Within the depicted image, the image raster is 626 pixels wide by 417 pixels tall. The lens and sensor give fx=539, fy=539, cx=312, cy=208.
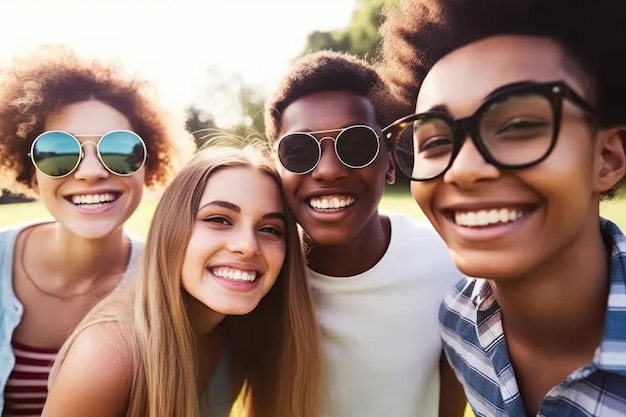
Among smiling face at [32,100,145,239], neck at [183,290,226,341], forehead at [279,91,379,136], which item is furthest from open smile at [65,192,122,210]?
forehead at [279,91,379,136]

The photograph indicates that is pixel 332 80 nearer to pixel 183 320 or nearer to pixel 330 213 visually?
pixel 330 213

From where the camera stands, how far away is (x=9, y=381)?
3.03m

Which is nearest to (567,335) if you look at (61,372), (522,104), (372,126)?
(522,104)

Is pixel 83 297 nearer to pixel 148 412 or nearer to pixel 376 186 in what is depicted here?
pixel 148 412

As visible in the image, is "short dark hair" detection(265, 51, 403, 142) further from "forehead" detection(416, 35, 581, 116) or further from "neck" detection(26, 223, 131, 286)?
"neck" detection(26, 223, 131, 286)

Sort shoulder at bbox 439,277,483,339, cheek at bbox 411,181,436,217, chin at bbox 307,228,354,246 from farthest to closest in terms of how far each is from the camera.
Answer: chin at bbox 307,228,354,246
shoulder at bbox 439,277,483,339
cheek at bbox 411,181,436,217

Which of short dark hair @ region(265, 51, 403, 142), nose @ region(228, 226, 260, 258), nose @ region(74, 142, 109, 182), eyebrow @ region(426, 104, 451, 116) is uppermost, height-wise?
short dark hair @ region(265, 51, 403, 142)

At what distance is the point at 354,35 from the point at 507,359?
107 feet

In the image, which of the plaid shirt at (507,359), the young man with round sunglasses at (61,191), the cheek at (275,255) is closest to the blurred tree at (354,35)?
the young man with round sunglasses at (61,191)

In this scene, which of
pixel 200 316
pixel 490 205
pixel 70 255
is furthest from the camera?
pixel 70 255

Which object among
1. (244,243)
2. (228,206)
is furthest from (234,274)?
(228,206)

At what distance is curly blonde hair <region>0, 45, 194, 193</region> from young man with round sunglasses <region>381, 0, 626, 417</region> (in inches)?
80.5

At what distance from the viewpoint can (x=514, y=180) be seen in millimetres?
1642

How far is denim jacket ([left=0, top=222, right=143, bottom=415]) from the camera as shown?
2994 mm
